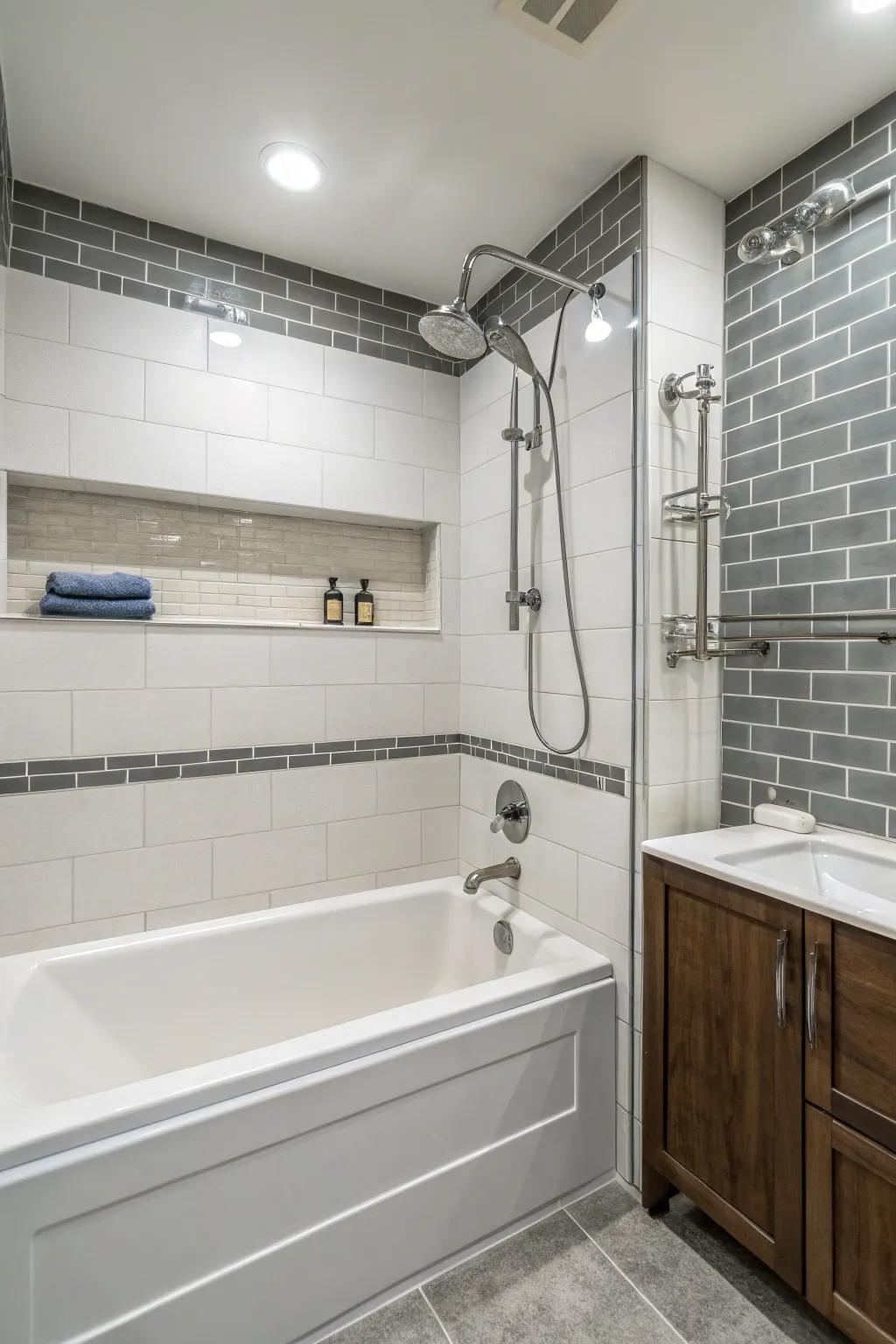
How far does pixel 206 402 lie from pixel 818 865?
85.9 inches

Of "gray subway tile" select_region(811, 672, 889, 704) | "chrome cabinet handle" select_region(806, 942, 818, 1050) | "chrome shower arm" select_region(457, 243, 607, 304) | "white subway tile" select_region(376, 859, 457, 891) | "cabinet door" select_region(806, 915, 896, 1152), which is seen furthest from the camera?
"white subway tile" select_region(376, 859, 457, 891)

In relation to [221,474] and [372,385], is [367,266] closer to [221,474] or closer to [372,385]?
[372,385]

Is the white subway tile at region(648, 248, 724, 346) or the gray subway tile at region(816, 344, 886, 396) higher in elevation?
the white subway tile at region(648, 248, 724, 346)

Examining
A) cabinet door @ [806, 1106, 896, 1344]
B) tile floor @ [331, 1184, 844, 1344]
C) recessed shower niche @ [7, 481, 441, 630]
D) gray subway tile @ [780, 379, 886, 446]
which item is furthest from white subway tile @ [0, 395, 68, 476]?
cabinet door @ [806, 1106, 896, 1344]

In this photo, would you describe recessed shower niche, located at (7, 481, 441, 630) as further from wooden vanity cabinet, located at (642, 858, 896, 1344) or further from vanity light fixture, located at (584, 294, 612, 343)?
wooden vanity cabinet, located at (642, 858, 896, 1344)

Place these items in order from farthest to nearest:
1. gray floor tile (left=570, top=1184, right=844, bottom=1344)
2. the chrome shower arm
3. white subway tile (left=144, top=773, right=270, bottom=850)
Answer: white subway tile (left=144, top=773, right=270, bottom=850) → the chrome shower arm → gray floor tile (left=570, top=1184, right=844, bottom=1344)

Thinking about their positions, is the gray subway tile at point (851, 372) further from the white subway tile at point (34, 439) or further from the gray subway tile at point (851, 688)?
the white subway tile at point (34, 439)

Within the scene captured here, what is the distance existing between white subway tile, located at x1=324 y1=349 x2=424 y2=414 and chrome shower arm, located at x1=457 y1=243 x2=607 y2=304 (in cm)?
65

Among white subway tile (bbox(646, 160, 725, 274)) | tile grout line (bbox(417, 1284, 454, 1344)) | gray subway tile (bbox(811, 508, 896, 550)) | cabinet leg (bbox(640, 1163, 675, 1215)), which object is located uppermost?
white subway tile (bbox(646, 160, 725, 274))

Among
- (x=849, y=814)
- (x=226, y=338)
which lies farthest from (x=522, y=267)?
(x=849, y=814)

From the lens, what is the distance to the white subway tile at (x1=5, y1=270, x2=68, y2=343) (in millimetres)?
1858

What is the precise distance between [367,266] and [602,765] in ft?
6.09

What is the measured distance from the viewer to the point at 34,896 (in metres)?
1.89

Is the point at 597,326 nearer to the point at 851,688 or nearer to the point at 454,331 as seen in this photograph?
the point at 454,331
